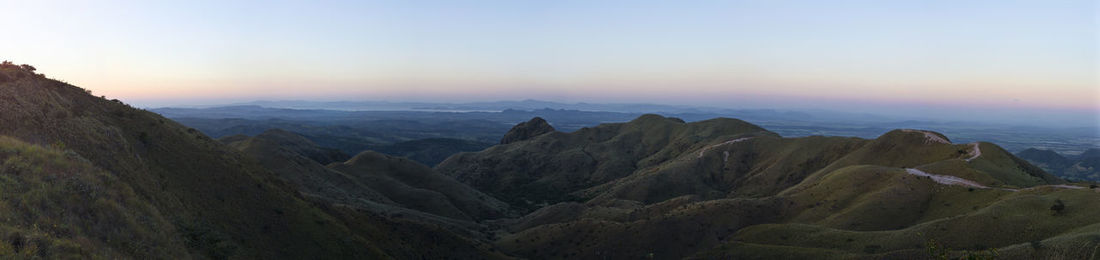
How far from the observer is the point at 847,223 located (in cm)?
5159

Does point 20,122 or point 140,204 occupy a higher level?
point 20,122

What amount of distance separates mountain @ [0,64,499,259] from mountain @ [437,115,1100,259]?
2615 cm

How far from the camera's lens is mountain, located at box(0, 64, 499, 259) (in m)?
16.6

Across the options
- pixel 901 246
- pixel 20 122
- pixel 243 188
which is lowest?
pixel 901 246

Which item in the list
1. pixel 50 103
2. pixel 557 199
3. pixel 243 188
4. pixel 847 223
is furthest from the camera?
pixel 557 199

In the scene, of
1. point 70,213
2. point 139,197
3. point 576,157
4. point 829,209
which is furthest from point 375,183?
point 829,209

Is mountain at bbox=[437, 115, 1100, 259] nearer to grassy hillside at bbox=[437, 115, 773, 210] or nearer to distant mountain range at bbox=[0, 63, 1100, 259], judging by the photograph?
distant mountain range at bbox=[0, 63, 1100, 259]

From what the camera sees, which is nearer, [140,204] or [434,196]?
[140,204]

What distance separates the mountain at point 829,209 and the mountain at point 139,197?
26.2m

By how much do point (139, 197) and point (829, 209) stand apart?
6814 cm

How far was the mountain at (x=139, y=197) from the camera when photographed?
54.6 feet

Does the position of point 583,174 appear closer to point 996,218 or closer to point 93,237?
point 996,218

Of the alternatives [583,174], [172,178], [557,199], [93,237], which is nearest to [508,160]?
[583,174]

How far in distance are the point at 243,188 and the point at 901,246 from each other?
184 ft
